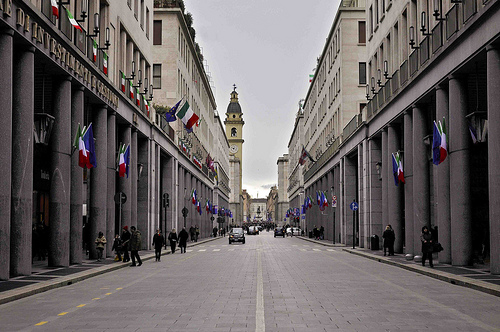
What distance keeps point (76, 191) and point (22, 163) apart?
6783 millimetres

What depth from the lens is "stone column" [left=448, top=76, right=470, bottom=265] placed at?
23797 millimetres

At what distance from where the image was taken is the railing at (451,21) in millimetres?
23844

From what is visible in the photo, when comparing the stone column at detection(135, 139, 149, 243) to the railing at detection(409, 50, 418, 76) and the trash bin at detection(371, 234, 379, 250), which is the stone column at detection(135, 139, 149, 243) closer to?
the trash bin at detection(371, 234, 379, 250)

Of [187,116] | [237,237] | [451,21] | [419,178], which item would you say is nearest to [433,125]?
[419,178]

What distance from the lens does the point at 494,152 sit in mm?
20250

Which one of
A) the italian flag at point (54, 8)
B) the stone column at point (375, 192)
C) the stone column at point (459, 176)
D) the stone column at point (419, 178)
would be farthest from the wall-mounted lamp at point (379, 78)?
the italian flag at point (54, 8)

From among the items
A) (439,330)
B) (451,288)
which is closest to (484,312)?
(439,330)

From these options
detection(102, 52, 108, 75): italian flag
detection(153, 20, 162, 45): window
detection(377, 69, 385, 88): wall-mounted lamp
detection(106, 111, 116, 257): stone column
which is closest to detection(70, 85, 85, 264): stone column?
detection(102, 52, 108, 75): italian flag

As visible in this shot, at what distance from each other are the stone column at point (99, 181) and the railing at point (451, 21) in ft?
52.2

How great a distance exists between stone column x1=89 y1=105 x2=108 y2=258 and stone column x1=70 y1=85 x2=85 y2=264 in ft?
11.0

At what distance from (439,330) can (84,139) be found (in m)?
18.0

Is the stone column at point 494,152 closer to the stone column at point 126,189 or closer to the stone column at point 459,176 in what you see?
the stone column at point 459,176

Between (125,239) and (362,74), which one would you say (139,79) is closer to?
(125,239)

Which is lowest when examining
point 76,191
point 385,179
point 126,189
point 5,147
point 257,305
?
point 257,305
